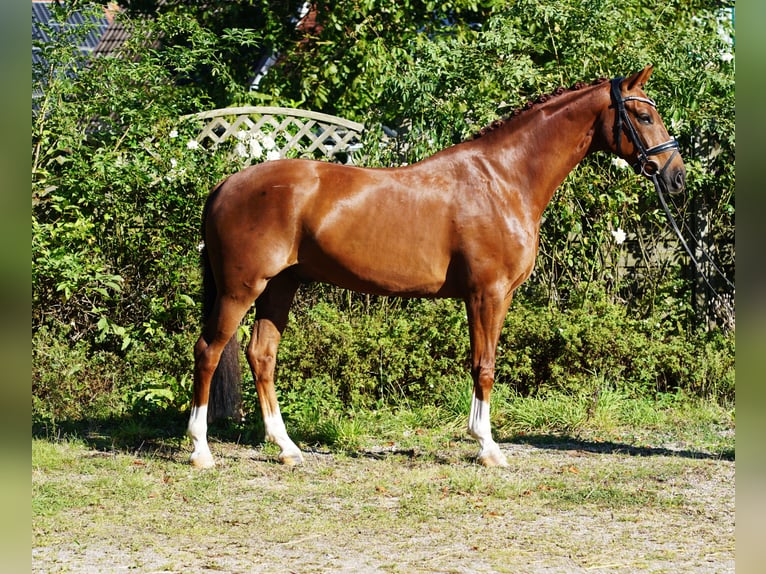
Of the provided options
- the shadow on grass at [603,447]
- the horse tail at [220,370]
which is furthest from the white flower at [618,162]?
the horse tail at [220,370]

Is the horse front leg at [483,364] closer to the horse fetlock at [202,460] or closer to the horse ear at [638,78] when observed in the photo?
the horse ear at [638,78]

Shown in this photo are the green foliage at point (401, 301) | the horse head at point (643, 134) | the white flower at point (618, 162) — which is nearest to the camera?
the horse head at point (643, 134)

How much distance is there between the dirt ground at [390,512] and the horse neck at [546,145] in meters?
1.69

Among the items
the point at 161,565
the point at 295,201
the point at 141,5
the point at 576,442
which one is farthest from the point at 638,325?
the point at 141,5

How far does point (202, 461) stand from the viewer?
16.7 feet

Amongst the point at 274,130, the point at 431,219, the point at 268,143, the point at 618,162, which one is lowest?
the point at 431,219

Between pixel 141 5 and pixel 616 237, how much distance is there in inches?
265

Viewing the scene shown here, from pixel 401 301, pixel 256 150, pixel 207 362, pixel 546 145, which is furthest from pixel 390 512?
pixel 256 150

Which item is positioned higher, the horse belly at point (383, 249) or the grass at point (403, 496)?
the horse belly at point (383, 249)

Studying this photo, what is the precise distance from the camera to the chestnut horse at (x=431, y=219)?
5.03 m

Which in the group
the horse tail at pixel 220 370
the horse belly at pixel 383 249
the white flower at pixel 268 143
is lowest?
the horse tail at pixel 220 370

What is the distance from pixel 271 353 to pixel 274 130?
2.77 metres

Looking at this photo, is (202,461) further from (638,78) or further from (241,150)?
(638,78)

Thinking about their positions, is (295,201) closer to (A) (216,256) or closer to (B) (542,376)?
(A) (216,256)
